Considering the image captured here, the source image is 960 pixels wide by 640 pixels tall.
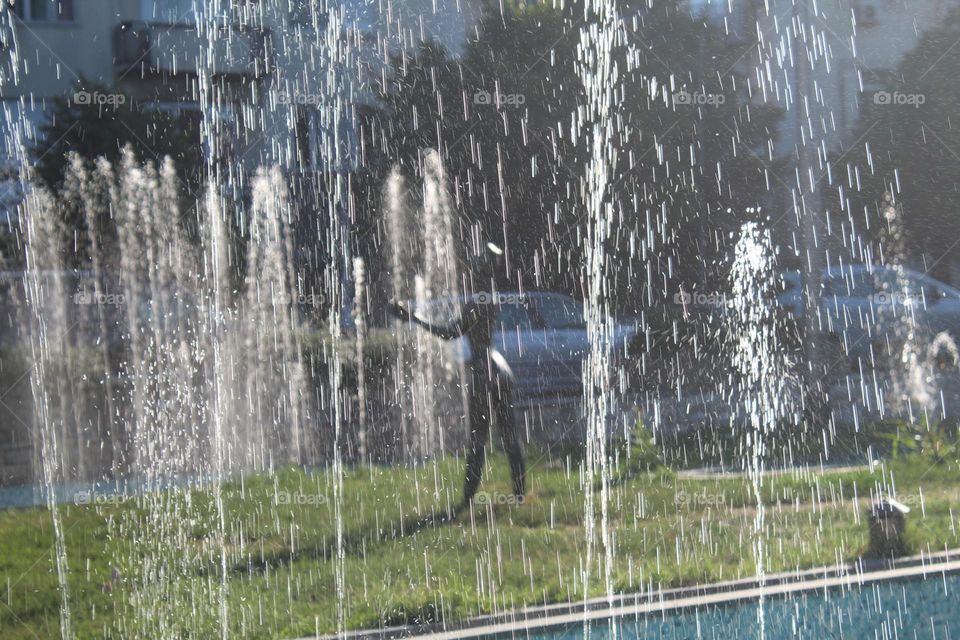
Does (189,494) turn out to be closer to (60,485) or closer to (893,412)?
(60,485)

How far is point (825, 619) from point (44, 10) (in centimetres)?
610

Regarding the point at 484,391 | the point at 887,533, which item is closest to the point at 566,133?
the point at 484,391

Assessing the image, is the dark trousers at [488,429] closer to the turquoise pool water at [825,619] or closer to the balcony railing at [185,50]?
the turquoise pool water at [825,619]

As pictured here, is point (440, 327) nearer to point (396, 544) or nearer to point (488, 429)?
point (488, 429)

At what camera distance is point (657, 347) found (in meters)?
6.71

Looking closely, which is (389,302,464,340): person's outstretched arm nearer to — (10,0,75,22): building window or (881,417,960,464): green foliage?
(881,417,960,464): green foliage

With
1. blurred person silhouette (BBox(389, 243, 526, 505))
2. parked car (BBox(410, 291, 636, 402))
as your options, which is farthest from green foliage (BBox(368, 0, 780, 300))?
blurred person silhouette (BBox(389, 243, 526, 505))

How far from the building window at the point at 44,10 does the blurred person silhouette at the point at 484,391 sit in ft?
10.5

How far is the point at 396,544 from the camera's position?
4.29 meters

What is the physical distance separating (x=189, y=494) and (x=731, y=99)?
5.07 metres

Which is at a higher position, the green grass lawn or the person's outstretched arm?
the person's outstretched arm

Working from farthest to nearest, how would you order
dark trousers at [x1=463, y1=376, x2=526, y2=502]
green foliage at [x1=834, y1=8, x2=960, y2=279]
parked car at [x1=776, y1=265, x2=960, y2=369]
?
green foliage at [x1=834, y1=8, x2=960, y2=279] → parked car at [x1=776, y1=265, x2=960, y2=369] → dark trousers at [x1=463, y1=376, x2=526, y2=502]

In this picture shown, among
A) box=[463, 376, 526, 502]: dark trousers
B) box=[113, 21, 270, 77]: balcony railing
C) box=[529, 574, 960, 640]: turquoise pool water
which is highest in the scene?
box=[113, 21, 270, 77]: balcony railing

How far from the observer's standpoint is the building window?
6.77m
